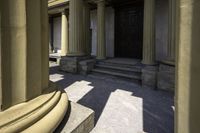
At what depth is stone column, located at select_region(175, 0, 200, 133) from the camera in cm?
142

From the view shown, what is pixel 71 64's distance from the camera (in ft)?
27.3

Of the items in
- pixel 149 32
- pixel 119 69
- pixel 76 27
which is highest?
pixel 76 27

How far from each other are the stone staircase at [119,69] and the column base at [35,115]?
480 centimetres

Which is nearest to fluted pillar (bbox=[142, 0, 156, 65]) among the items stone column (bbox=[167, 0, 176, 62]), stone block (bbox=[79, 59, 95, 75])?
stone column (bbox=[167, 0, 176, 62])

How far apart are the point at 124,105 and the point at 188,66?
2.97 meters

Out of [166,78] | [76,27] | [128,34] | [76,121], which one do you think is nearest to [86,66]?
[76,27]

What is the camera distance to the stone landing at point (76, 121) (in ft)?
7.47

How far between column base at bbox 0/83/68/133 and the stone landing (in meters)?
0.18

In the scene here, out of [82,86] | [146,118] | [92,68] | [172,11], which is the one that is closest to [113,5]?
[92,68]

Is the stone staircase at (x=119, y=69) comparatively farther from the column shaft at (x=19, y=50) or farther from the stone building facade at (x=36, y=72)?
the column shaft at (x=19, y=50)

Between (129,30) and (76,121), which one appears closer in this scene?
(76,121)

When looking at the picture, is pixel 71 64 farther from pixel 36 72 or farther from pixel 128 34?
pixel 36 72

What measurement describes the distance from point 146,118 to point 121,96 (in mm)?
1514

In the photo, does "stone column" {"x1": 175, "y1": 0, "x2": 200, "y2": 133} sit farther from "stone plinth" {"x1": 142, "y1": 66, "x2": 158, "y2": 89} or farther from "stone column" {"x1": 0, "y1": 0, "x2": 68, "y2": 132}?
"stone plinth" {"x1": 142, "y1": 66, "x2": 158, "y2": 89}
